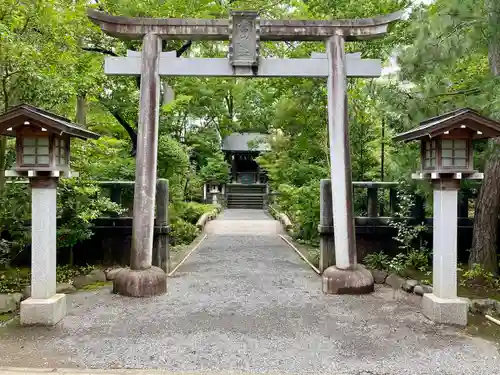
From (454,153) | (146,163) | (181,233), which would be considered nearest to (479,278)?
(454,153)

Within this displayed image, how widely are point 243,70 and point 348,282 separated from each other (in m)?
4.34

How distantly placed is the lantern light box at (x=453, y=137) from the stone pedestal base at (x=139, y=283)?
15.8ft

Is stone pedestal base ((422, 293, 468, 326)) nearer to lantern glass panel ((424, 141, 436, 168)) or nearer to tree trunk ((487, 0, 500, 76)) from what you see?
lantern glass panel ((424, 141, 436, 168))

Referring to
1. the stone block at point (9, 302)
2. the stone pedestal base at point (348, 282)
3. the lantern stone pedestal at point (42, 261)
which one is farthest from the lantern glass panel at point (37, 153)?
the stone pedestal base at point (348, 282)

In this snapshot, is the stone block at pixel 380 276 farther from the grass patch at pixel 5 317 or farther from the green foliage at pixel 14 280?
the green foliage at pixel 14 280

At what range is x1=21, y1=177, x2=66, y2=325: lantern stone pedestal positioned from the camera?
5.14 m

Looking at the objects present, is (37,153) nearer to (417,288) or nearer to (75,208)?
(75,208)

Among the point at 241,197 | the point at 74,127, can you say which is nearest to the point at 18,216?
the point at 74,127

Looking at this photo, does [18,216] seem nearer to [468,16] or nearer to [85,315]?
[85,315]

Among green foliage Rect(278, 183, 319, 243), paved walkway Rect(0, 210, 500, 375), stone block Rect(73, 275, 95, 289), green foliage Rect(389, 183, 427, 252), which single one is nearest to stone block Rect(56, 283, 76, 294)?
stone block Rect(73, 275, 95, 289)

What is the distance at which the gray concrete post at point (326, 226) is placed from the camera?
823 cm

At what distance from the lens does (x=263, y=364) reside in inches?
161

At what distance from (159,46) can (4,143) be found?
3256 mm

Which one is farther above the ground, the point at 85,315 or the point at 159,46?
the point at 159,46
